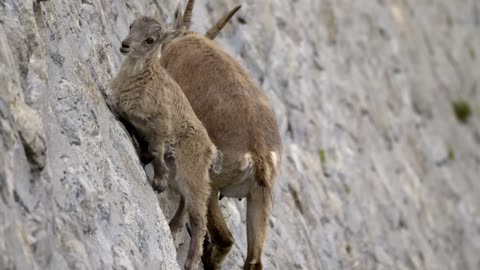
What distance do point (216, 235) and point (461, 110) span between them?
12.3 metres

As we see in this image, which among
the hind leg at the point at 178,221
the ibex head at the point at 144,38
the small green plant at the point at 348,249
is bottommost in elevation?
the small green plant at the point at 348,249

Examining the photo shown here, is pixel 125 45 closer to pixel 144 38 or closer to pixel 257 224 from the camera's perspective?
pixel 144 38

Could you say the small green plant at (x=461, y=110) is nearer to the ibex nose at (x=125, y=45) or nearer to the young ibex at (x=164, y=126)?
the young ibex at (x=164, y=126)

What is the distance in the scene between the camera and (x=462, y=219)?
59.3 ft

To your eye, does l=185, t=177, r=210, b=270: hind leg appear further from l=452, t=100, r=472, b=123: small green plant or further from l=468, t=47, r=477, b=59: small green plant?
l=468, t=47, r=477, b=59: small green plant

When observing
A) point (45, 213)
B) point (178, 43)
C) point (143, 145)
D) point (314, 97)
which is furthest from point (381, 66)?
point (45, 213)

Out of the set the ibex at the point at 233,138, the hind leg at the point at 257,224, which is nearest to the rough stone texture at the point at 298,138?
the ibex at the point at 233,138

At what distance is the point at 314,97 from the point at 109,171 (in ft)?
25.0

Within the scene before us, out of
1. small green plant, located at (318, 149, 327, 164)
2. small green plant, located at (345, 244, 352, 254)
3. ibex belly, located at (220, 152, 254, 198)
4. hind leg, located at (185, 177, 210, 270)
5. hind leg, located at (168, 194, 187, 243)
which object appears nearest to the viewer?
hind leg, located at (185, 177, 210, 270)

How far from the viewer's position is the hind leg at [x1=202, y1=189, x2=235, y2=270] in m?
8.96

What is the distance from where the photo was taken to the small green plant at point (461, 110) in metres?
20.4

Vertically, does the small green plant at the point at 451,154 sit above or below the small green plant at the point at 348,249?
below

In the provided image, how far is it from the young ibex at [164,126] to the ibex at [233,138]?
470 millimetres

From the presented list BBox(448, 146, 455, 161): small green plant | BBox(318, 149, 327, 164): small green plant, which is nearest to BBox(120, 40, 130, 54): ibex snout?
BBox(318, 149, 327, 164): small green plant
